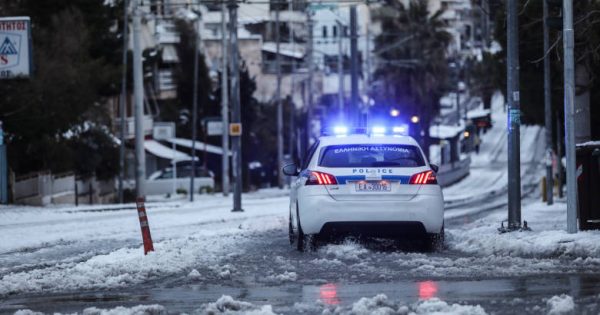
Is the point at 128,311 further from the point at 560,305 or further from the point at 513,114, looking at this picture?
the point at 513,114

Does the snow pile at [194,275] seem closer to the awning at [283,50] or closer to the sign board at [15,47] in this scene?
the sign board at [15,47]

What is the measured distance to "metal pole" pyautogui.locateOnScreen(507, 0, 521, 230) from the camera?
19.3m

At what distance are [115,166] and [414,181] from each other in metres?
38.9

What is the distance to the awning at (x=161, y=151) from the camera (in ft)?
221

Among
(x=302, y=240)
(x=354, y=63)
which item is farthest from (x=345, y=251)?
(x=354, y=63)

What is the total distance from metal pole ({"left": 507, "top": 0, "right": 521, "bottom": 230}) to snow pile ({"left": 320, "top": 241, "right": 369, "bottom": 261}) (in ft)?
11.5

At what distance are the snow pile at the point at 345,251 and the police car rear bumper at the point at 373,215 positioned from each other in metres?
0.27

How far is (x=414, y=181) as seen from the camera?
16.4 metres

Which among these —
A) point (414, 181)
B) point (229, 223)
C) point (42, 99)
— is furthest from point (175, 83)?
point (414, 181)

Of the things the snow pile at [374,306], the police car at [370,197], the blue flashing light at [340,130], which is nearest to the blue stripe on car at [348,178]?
the police car at [370,197]

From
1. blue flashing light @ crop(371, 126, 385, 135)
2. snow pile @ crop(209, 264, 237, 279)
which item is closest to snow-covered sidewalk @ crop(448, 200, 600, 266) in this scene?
blue flashing light @ crop(371, 126, 385, 135)

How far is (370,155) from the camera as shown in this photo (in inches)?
662

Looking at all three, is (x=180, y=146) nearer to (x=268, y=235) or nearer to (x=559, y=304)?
(x=268, y=235)

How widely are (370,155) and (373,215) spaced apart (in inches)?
38.0
